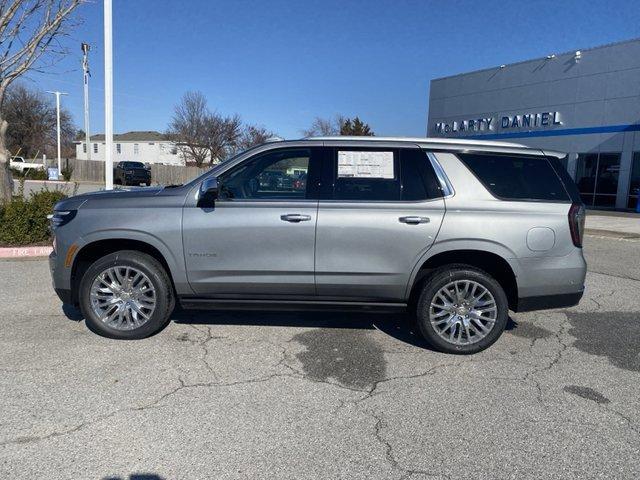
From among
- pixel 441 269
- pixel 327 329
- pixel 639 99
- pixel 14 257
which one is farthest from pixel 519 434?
pixel 639 99

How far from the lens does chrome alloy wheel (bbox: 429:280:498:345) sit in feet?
14.5

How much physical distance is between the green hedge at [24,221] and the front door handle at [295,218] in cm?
634

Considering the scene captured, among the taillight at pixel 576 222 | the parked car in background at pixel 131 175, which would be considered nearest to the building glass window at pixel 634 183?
the taillight at pixel 576 222

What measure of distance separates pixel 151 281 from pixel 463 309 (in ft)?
9.80

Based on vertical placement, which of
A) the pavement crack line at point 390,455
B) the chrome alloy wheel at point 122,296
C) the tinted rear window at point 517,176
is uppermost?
the tinted rear window at point 517,176

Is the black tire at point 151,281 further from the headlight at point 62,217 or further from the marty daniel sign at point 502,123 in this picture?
the marty daniel sign at point 502,123

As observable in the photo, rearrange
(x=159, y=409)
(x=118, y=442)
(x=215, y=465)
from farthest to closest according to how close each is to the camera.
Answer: (x=159, y=409) → (x=118, y=442) → (x=215, y=465)

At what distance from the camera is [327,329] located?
5082 millimetres

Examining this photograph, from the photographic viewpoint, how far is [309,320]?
534 centimetres

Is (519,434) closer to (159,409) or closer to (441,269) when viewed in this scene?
(441,269)

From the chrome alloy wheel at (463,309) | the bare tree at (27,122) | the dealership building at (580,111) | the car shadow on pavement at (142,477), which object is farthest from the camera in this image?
the bare tree at (27,122)

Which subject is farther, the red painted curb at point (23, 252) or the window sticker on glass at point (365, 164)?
the red painted curb at point (23, 252)

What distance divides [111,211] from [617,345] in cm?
522

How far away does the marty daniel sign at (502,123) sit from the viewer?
24.4m
